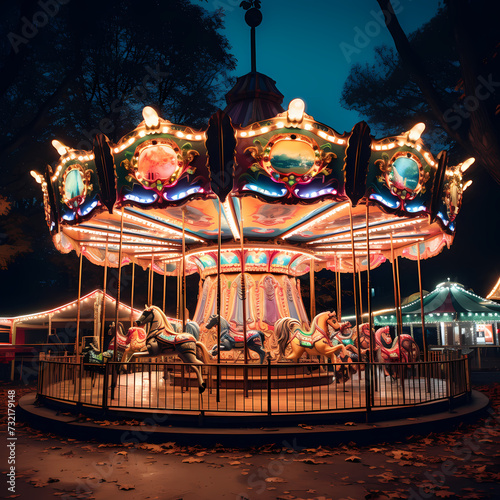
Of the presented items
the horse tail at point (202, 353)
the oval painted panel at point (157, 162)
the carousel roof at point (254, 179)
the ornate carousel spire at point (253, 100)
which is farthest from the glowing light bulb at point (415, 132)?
the horse tail at point (202, 353)

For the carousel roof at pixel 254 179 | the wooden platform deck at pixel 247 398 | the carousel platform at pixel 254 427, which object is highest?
the carousel roof at pixel 254 179

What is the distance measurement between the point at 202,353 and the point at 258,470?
4.54m

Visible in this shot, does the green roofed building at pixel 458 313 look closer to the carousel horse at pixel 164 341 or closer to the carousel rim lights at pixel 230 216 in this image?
the carousel rim lights at pixel 230 216

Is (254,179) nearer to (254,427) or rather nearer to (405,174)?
(405,174)

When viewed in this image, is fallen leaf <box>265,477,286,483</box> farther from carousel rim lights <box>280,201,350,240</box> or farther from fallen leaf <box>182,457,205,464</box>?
carousel rim lights <box>280,201,350,240</box>

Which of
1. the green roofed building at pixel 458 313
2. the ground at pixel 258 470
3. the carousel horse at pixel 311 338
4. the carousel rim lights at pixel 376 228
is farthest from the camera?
the green roofed building at pixel 458 313

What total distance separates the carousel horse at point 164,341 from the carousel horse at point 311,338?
2.00 m

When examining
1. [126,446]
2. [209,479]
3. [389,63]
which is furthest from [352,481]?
[389,63]

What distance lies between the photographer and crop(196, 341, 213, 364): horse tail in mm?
9570

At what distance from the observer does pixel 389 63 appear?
2778 cm

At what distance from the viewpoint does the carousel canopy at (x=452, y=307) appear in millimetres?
22625

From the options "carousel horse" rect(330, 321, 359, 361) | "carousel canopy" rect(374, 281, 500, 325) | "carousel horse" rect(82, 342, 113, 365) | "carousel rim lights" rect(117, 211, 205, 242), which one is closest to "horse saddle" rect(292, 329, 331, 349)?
"carousel horse" rect(330, 321, 359, 361)

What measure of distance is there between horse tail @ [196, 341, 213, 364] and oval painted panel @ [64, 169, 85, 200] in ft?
12.5

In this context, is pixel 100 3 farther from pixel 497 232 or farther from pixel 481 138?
pixel 497 232
